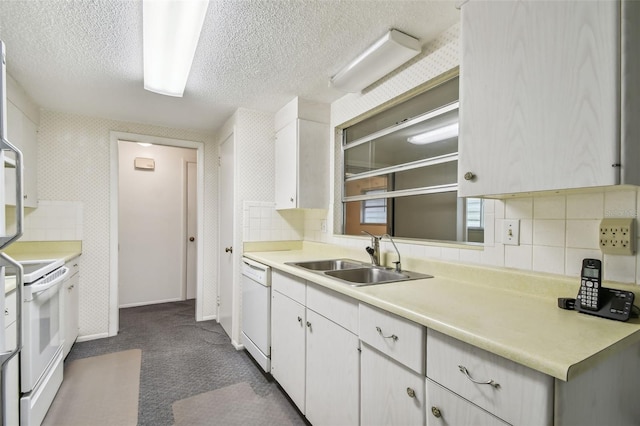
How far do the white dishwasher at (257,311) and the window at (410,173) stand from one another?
0.88 meters

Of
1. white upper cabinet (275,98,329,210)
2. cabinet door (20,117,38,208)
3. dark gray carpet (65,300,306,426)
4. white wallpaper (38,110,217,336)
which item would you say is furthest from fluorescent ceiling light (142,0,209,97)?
dark gray carpet (65,300,306,426)

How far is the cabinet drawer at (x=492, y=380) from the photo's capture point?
2.53 ft

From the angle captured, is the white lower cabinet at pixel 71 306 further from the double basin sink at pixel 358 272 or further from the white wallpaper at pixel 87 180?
the double basin sink at pixel 358 272

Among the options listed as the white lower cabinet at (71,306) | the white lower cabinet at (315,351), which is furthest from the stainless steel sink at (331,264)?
the white lower cabinet at (71,306)

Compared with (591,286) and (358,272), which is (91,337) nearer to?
(358,272)

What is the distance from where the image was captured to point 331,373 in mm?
1587

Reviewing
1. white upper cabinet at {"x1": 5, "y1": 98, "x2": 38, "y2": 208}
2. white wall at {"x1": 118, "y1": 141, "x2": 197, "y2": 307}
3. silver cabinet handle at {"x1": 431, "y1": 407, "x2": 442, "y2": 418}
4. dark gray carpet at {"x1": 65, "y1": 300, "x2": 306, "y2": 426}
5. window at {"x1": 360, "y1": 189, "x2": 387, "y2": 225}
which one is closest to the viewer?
silver cabinet handle at {"x1": 431, "y1": 407, "x2": 442, "y2": 418}

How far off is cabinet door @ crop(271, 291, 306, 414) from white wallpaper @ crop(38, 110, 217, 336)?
6.89 feet

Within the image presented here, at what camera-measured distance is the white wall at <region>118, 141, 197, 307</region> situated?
4.19 m

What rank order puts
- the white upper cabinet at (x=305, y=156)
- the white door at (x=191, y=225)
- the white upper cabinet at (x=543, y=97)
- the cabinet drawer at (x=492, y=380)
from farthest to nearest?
the white door at (x=191, y=225)
the white upper cabinet at (x=305, y=156)
the white upper cabinet at (x=543, y=97)
the cabinet drawer at (x=492, y=380)

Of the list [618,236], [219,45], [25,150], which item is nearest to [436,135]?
[618,236]

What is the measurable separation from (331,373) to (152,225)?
3.69 meters

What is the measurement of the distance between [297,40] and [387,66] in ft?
1.88

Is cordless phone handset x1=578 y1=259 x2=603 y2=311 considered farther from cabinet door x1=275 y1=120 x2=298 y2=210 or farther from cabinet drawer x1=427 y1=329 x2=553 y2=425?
cabinet door x1=275 y1=120 x2=298 y2=210
